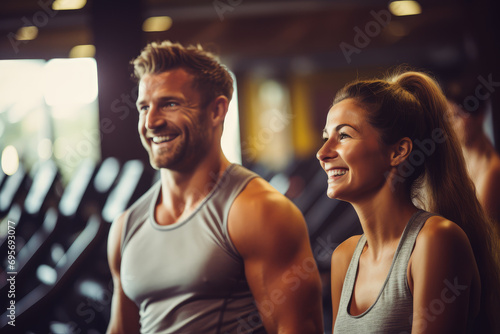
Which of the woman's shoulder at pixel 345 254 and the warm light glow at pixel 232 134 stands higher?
the warm light glow at pixel 232 134

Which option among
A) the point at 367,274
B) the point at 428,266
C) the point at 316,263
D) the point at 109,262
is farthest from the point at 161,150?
the point at 428,266

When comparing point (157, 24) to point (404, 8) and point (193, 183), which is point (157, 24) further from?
point (404, 8)

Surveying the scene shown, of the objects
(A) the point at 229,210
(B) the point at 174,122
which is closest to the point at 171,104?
(B) the point at 174,122

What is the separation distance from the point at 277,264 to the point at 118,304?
0.60 meters

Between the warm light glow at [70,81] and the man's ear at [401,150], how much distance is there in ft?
3.96

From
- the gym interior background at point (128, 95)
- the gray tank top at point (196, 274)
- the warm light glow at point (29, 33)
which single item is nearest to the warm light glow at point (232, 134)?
the gym interior background at point (128, 95)

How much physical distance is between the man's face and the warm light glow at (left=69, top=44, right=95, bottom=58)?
448 millimetres

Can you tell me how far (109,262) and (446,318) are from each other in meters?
1.18

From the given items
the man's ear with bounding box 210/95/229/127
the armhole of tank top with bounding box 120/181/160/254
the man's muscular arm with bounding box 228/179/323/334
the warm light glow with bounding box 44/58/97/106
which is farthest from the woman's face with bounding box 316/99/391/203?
the warm light glow with bounding box 44/58/97/106

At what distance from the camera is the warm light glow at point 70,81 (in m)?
2.02

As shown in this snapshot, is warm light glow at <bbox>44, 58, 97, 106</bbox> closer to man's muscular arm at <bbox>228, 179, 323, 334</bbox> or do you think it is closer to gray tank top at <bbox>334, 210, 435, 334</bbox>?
man's muscular arm at <bbox>228, 179, 323, 334</bbox>

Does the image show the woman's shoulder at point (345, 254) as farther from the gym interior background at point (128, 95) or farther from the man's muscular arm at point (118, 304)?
the man's muscular arm at point (118, 304)

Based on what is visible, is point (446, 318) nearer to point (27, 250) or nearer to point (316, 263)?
point (316, 263)

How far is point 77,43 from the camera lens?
6.63ft
